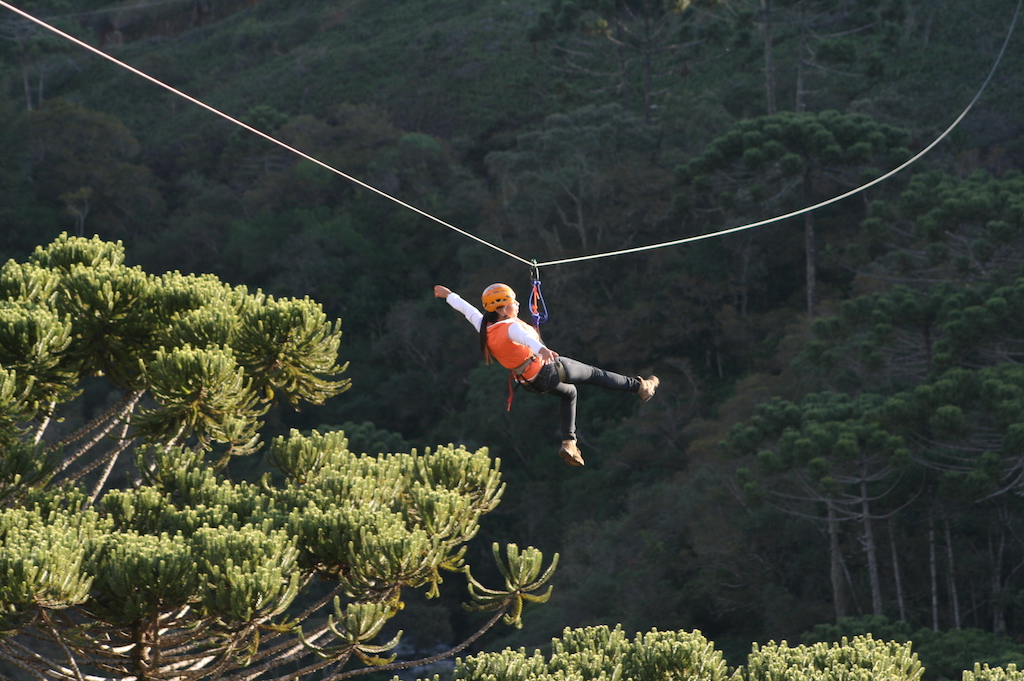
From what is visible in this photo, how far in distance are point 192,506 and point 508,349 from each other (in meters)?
3.43

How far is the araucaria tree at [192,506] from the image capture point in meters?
7.36

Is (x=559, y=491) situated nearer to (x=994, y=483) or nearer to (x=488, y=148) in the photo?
(x=994, y=483)

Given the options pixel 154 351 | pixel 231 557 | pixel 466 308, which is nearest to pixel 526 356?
pixel 466 308

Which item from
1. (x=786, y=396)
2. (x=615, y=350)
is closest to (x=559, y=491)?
(x=615, y=350)

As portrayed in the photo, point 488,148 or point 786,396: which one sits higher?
point 488,148

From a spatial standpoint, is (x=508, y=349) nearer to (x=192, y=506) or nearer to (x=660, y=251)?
(x=192, y=506)

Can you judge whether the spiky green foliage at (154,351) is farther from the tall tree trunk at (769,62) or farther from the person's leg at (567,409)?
the tall tree trunk at (769,62)

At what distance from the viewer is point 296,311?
8.91 metres

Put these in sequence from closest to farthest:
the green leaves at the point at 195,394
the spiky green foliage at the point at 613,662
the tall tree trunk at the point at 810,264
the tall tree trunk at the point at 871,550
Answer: the spiky green foliage at the point at 613,662, the green leaves at the point at 195,394, the tall tree trunk at the point at 871,550, the tall tree trunk at the point at 810,264

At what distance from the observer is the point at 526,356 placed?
7.06m

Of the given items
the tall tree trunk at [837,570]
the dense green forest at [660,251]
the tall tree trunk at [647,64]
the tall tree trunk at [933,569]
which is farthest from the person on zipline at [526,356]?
the tall tree trunk at [647,64]

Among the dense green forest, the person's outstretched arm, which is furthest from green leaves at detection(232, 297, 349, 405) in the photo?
the dense green forest

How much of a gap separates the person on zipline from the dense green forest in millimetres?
12567

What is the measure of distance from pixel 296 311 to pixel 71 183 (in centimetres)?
4023
